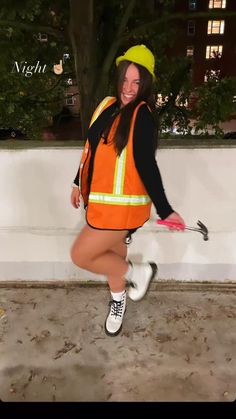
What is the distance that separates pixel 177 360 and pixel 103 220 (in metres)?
1.05

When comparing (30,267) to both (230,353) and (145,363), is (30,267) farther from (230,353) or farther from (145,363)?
(230,353)

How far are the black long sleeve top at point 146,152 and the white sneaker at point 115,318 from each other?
90 centimetres

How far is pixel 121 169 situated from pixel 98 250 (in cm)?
56

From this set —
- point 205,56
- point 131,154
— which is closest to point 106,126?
point 131,154

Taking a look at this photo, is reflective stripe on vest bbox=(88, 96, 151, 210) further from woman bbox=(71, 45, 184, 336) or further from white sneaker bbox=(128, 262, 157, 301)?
white sneaker bbox=(128, 262, 157, 301)

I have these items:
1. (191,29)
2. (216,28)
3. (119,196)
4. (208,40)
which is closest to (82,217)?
(119,196)

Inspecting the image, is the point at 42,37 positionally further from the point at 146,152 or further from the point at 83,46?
the point at 146,152

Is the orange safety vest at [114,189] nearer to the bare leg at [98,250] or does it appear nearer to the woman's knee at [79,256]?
the bare leg at [98,250]

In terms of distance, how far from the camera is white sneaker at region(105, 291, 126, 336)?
283cm

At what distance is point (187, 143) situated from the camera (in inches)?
123

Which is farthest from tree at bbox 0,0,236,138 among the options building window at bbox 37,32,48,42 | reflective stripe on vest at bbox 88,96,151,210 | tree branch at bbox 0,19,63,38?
reflective stripe on vest at bbox 88,96,151,210

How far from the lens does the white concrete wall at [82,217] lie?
3109 mm

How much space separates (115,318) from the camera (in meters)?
2.87

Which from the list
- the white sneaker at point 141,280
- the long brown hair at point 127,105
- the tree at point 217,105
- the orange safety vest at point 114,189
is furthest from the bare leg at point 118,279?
the tree at point 217,105
